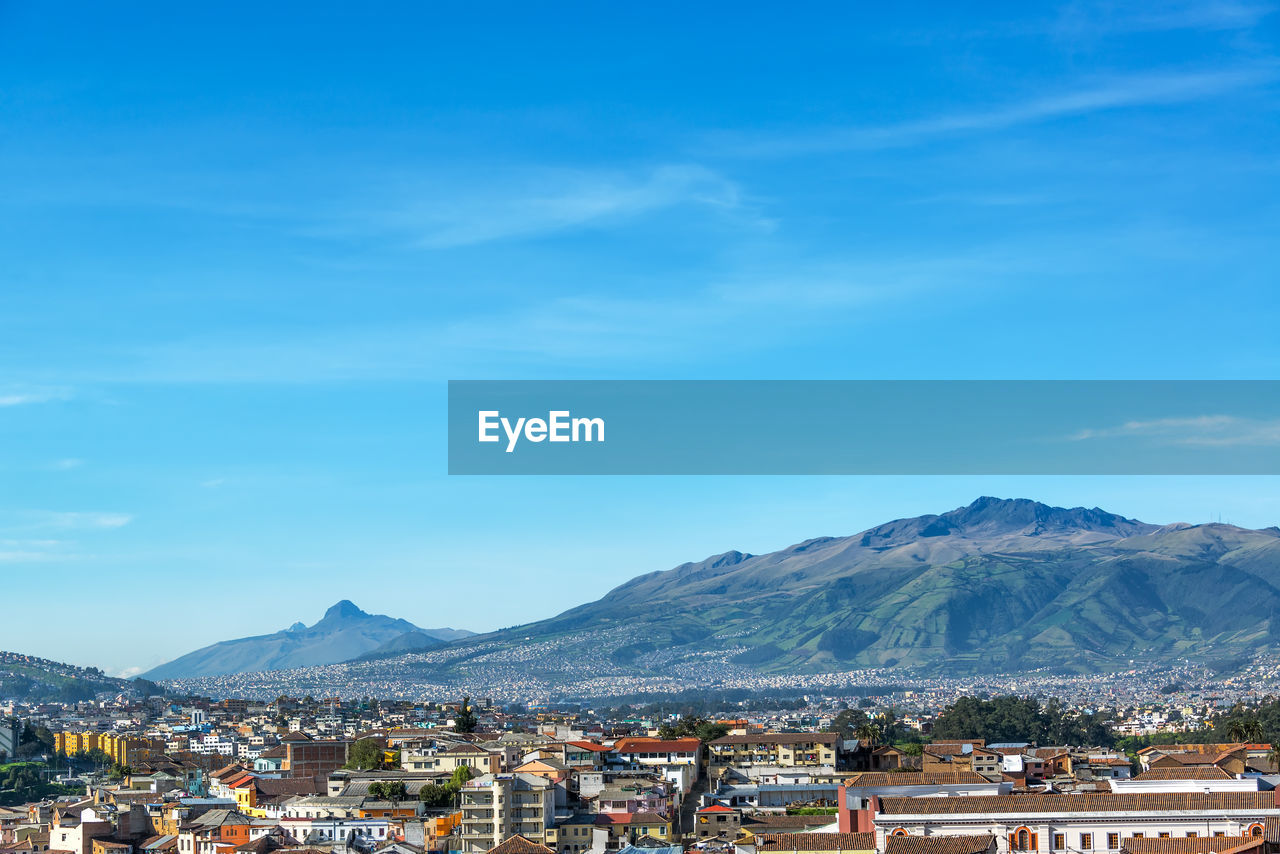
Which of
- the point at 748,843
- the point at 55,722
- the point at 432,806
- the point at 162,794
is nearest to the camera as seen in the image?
the point at 748,843

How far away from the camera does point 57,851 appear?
220 feet

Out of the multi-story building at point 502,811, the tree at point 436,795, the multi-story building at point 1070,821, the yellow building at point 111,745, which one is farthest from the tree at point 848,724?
the multi-story building at point 1070,821

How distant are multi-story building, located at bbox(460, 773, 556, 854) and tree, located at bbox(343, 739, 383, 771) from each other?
24641 millimetres

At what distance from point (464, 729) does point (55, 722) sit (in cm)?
11325

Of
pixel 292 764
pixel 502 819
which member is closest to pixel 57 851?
pixel 502 819

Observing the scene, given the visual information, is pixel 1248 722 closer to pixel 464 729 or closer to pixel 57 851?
pixel 464 729

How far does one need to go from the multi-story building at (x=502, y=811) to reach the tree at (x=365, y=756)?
2464 cm

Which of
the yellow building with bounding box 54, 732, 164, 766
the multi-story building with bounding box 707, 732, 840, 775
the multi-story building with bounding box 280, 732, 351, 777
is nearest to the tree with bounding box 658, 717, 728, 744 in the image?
the multi-story building with bounding box 707, 732, 840, 775

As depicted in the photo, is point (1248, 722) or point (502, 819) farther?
point (1248, 722)

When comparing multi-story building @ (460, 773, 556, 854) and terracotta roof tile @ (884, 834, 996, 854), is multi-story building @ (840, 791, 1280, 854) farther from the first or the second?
multi-story building @ (460, 773, 556, 854)

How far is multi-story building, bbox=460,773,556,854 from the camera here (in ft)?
194

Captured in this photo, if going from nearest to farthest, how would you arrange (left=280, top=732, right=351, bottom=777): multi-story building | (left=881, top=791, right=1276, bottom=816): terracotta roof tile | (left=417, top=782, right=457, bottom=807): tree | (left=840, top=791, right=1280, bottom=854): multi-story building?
1. (left=840, top=791, right=1280, bottom=854): multi-story building
2. (left=881, top=791, right=1276, bottom=816): terracotta roof tile
3. (left=417, top=782, right=457, bottom=807): tree
4. (left=280, top=732, right=351, bottom=777): multi-story building

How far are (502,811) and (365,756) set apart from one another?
30.5m

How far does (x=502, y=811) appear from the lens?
5953 cm
